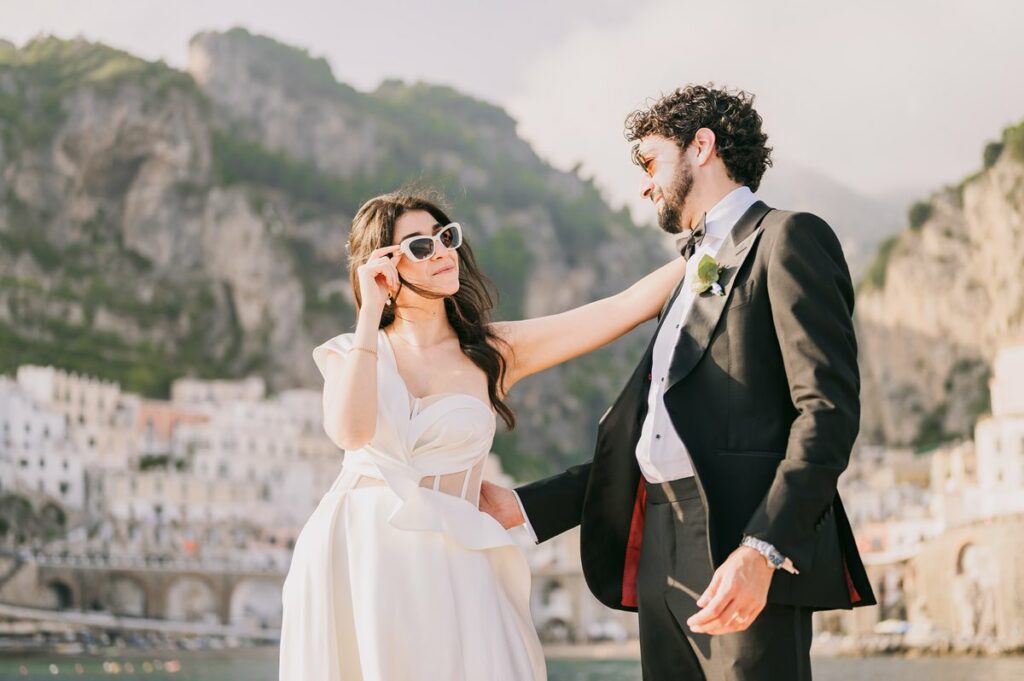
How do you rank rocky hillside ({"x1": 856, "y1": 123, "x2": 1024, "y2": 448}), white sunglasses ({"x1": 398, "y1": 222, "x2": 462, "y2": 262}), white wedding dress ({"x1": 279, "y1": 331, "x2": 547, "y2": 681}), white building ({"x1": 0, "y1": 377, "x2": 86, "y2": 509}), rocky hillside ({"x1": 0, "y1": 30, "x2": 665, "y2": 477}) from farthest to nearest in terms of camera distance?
rocky hillside ({"x1": 0, "y1": 30, "x2": 665, "y2": 477}) → rocky hillside ({"x1": 856, "y1": 123, "x2": 1024, "y2": 448}) → white building ({"x1": 0, "y1": 377, "x2": 86, "y2": 509}) → white sunglasses ({"x1": 398, "y1": 222, "x2": 462, "y2": 262}) → white wedding dress ({"x1": 279, "y1": 331, "x2": 547, "y2": 681})

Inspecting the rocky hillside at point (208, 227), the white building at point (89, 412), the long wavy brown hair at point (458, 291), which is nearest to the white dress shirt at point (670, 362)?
the long wavy brown hair at point (458, 291)

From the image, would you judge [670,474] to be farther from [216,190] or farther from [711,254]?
[216,190]

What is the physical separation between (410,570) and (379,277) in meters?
0.99

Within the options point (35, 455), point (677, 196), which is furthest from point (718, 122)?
point (35, 455)

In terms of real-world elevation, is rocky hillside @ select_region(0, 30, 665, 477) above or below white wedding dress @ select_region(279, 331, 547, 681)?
above

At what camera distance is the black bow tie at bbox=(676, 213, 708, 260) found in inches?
160

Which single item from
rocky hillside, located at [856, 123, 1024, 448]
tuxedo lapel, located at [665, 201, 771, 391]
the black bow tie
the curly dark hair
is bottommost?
tuxedo lapel, located at [665, 201, 771, 391]

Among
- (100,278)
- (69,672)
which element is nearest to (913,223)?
(100,278)

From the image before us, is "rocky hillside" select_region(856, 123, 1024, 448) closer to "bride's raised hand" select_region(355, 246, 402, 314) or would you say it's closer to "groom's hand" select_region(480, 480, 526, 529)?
"groom's hand" select_region(480, 480, 526, 529)

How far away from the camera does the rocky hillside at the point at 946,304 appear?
92.0 m

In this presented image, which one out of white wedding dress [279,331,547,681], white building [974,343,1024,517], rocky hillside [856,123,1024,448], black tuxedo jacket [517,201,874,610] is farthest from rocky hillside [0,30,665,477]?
black tuxedo jacket [517,201,874,610]

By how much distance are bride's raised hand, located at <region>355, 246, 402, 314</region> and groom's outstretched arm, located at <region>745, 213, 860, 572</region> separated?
4.26 ft

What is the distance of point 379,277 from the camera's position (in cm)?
445

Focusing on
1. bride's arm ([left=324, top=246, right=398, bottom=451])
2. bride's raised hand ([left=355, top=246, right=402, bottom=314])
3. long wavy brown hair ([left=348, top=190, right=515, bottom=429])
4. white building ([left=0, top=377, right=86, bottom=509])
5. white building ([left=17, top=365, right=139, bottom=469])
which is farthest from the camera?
white building ([left=17, top=365, right=139, bottom=469])
